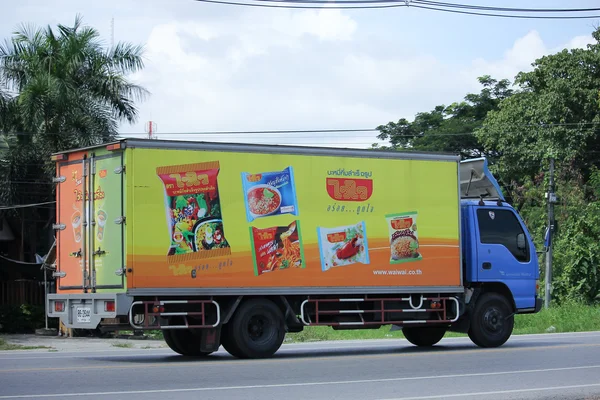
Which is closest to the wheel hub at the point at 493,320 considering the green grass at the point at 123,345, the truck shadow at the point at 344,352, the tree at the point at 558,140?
the truck shadow at the point at 344,352

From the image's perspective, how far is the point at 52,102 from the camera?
26797 mm

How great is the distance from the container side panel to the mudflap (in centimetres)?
160

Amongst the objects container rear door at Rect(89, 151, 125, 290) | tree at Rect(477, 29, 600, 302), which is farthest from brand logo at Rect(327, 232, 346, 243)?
tree at Rect(477, 29, 600, 302)

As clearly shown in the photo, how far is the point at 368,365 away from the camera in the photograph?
13047 mm

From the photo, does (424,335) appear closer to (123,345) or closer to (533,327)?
(123,345)

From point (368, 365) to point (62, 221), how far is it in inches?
216

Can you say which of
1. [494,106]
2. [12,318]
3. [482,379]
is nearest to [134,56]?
[12,318]

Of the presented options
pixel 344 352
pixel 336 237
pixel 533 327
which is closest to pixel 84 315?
pixel 336 237

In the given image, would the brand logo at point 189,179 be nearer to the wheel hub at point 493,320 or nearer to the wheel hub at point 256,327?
the wheel hub at point 256,327

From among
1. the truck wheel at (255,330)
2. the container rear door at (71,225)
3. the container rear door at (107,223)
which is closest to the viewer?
the container rear door at (107,223)

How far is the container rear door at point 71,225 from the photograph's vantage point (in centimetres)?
1445

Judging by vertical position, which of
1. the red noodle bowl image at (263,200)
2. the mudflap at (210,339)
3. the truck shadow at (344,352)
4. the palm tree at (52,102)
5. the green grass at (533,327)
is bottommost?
the green grass at (533,327)

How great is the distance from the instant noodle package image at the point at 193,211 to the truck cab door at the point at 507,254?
16.2 ft

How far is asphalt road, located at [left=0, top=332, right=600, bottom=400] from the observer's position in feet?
32.5
